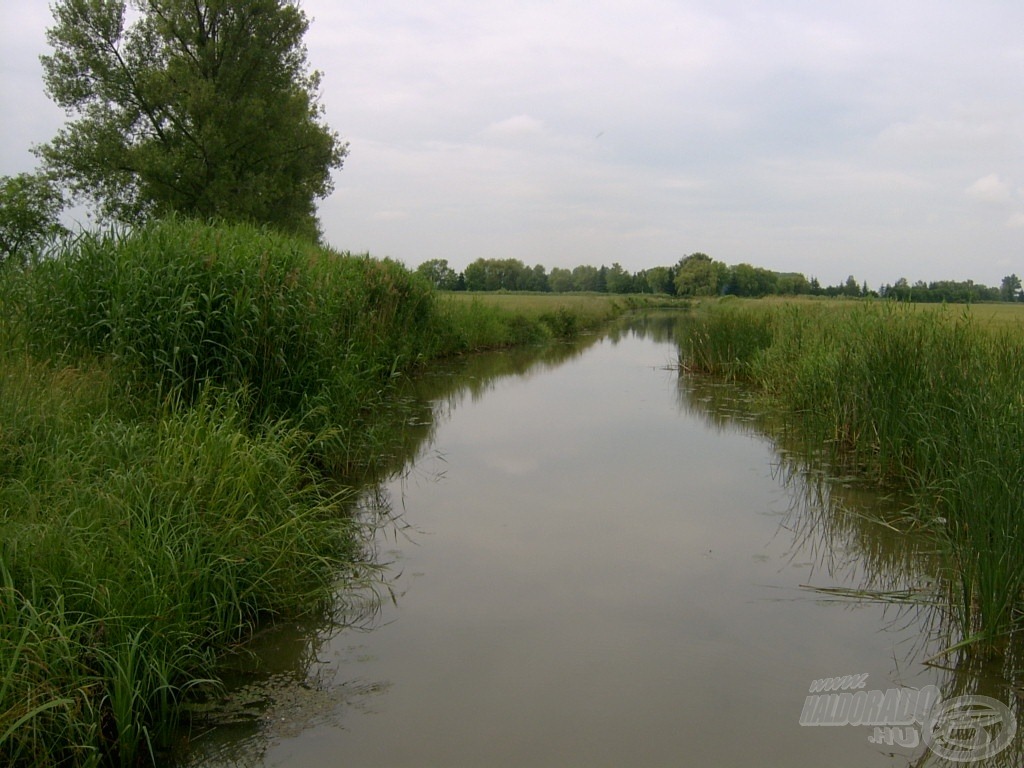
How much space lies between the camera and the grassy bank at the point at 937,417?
3459mm

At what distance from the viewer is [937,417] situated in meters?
5.11

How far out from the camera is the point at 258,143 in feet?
60.2

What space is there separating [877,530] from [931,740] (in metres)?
2.65

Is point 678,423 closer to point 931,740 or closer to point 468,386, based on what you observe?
point 468,386

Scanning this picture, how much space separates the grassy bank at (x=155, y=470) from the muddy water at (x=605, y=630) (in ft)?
1.06

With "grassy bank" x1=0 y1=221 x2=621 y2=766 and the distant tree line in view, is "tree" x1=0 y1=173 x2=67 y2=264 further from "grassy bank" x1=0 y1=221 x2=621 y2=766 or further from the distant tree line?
the distant tree line

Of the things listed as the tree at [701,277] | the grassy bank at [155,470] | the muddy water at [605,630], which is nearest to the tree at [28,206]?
the grassy bank at [155,470]

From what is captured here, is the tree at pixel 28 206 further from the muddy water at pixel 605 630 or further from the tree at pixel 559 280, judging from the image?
the tree at pixel 559 280

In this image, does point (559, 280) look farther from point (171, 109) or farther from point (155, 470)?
point (155, 470)

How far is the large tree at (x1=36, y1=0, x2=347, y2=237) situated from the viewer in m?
17.1

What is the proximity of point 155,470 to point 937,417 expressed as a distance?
Result: 4864 millimetres

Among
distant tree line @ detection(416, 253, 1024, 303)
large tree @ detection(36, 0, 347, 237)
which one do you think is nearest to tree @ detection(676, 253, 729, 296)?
distant tree line @ detection(416, 253, 1024, 303)

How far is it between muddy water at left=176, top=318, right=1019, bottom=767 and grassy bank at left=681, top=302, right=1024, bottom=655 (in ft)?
1.22

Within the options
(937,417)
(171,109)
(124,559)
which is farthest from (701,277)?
(124,559)
